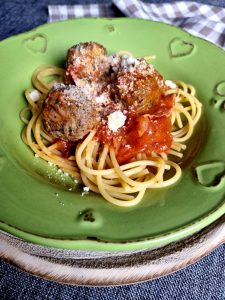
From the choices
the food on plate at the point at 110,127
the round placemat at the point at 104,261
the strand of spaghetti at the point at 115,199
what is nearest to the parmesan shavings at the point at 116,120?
the food on plate at the point at 110,127

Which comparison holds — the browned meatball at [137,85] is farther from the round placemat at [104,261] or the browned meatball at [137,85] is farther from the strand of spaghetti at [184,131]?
the round placemat at [104,261]

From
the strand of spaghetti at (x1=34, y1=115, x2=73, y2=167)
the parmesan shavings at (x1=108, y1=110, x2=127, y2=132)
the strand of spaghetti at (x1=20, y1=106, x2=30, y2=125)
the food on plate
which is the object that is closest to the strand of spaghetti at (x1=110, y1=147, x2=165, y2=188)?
the food on plate

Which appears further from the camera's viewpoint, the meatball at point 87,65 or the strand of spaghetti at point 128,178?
the meatball at point 87,65

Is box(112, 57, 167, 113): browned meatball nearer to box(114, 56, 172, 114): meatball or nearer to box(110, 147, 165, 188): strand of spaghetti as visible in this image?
box(114, 56, 172, 114): meatball

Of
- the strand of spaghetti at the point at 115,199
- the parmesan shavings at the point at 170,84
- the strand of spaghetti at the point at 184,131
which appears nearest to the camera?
the strand of spaghetti at the point at 115,199

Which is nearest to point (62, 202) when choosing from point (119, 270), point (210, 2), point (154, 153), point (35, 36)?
point (119, 270)

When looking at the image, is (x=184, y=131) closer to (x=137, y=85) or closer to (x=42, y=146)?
(x=137, y=85)

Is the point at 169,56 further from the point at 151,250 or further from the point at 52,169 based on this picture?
the point at 151,250
